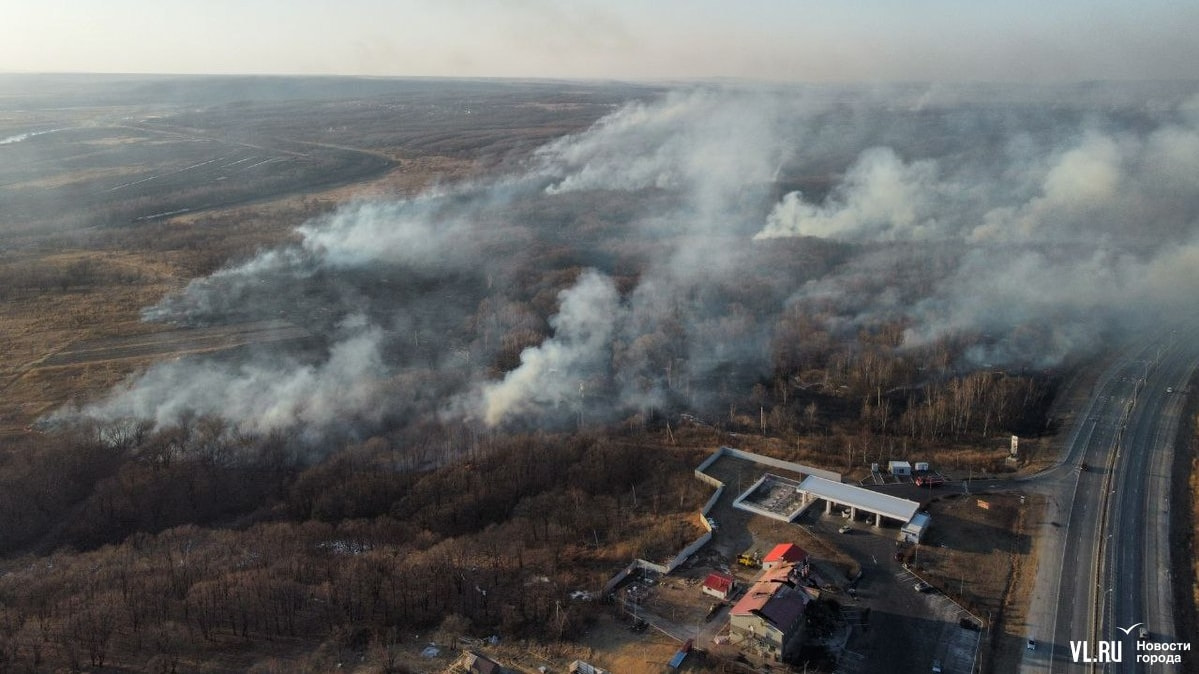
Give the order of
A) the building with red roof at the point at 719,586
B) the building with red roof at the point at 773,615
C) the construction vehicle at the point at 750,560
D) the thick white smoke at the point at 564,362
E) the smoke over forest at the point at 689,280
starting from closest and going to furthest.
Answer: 1. the building with red roof at the point at 773,615
2. the building with red roof at the point at 719,586
3. the construction vehicle at the point at 750,560
4. the thick white smoke at the point at 564,362
5. the smoke over forest at the point at 689,280

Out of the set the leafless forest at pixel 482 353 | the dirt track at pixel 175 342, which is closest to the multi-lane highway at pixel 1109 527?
the leafless forest at pixel 482 353

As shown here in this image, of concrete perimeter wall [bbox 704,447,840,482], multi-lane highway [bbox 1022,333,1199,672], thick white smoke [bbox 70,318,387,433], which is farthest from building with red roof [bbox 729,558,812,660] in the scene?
thick white smoke [bbox 70,318,387,433]

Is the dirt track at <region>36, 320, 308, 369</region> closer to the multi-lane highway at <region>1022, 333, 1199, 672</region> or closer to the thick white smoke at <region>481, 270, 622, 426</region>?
the thick white smoke at <region>481, 270, 622, 426</region>

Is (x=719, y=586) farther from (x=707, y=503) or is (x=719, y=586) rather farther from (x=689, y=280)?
(x=689, y=280)

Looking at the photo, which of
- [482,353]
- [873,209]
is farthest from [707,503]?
[873,209]

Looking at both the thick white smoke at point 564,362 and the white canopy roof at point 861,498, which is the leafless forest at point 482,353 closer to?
the thick white smoke at point 564,362

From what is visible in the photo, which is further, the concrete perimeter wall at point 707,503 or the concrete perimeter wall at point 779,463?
the concrete perimeter wall at point 779,463
